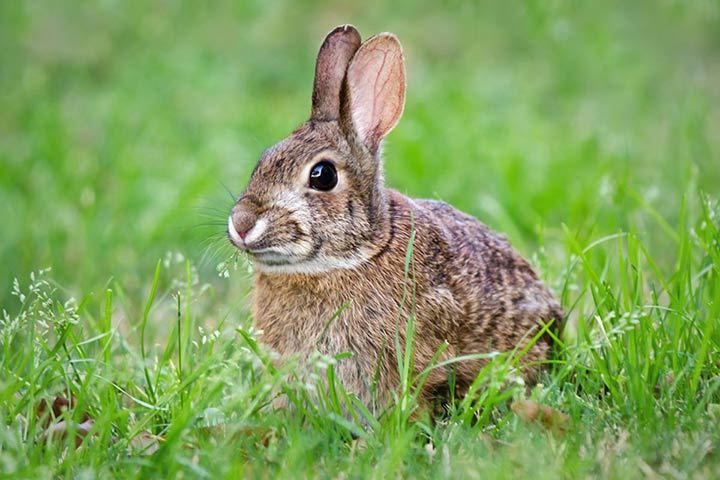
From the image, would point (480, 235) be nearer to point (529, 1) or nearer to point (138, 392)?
point (138, 392)

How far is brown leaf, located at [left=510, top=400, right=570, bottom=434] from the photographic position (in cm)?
306

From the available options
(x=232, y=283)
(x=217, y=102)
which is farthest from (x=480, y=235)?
(x=217, y=102)

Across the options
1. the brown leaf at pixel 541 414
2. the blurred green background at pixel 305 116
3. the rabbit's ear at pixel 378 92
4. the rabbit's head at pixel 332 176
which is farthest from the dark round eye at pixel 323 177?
the brown leaf at pixel 541 414

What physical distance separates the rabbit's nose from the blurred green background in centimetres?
47

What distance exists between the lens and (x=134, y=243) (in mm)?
5539

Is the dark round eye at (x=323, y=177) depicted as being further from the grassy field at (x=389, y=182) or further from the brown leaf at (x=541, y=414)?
the brown leaf at (x=541, y=414)

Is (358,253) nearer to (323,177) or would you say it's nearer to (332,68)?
(323,177)

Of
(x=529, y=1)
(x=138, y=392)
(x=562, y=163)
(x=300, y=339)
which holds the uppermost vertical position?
(x=529, y=1)

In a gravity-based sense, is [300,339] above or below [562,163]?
below

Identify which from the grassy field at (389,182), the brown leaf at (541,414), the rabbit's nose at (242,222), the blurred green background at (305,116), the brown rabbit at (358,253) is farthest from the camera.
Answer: the blurred green background at (305,116)

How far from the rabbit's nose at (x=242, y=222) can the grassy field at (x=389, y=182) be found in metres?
0.20

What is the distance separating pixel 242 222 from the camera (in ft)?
10.7

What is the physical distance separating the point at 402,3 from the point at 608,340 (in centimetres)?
632

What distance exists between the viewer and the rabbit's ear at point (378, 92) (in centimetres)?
364
